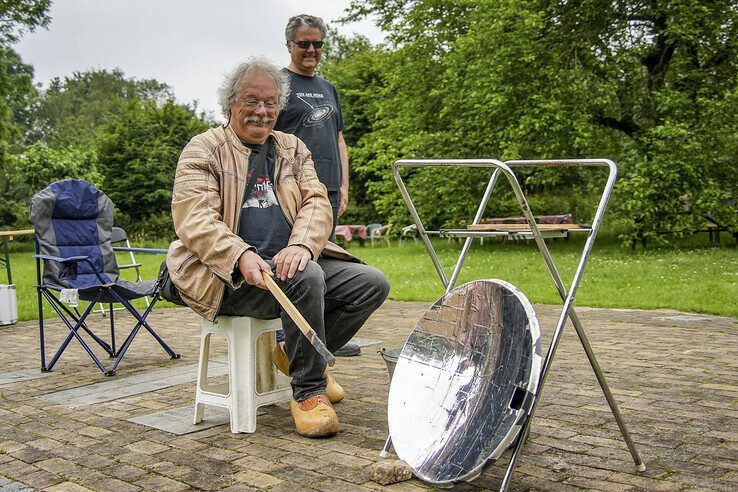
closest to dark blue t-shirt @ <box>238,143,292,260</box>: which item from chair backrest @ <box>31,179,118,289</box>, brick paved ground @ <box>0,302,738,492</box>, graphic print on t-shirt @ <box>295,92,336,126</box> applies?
brick paved ground @ <box>0,302,738,492</box>

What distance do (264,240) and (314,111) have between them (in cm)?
134

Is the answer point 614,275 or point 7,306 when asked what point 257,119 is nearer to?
point 7,306

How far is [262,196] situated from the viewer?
372 cm

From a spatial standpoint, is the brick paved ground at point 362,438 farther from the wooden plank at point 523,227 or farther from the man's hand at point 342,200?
the man's hand at point 342,200

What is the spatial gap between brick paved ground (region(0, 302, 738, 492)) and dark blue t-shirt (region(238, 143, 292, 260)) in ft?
2.87

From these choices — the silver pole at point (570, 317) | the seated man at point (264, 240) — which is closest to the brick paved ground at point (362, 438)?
the silver pole at point (570, 317)

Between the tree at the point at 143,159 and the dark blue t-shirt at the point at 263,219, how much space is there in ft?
91.3

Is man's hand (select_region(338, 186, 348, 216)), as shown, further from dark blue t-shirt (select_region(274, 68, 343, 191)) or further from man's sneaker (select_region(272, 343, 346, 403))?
man's sneaker (select_region(272, 343, 346, 403))

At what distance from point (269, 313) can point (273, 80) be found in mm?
1132

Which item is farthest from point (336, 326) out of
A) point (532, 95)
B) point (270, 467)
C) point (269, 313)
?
point (532, 95)

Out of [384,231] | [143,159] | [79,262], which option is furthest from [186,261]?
[143,159]

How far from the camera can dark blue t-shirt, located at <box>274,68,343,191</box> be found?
15.4 feet

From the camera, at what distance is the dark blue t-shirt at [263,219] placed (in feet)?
12.0

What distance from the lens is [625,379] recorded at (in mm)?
4461
